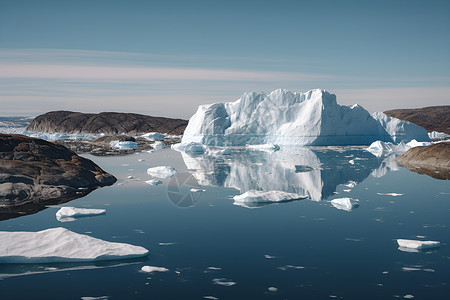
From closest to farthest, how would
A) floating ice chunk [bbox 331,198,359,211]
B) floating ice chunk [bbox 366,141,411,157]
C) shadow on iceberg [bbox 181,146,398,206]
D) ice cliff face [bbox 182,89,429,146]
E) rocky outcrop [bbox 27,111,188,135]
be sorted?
1. floating ice chunk [bbox 331,198,359,211]
2. shadow on iceberg [bbox 181,146,398,206]
3. floating ice chunk [bbox 366,141,411,157]
4. ice cliff face [bbox 182,89,429,146]
5. rocky outcrop [bbox 27,111,188,135]

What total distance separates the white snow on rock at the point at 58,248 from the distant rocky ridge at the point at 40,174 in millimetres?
3111

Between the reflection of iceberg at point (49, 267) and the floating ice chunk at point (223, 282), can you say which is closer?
the floating ice chunk at point (223, 282)

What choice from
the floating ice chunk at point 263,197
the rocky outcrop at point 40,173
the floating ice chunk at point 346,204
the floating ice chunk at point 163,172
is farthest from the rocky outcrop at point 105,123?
the floating ice chunk at point 346,204

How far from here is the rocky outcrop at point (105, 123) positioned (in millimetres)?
90875

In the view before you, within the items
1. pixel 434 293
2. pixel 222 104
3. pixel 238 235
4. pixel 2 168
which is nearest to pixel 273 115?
pixel 222 104

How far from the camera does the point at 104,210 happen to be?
9625 millimetres

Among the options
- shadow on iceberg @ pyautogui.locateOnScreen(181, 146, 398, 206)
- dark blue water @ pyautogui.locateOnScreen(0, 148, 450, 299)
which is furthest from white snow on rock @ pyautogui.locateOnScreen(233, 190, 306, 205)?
dark blue water @ pyautogui.locateOnScreen(0, 148, 450, 299)

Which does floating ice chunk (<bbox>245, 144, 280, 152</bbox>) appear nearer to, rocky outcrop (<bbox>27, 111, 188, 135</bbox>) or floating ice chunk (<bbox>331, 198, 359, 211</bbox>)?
floating ice chunk (<bbox>331, 198, 359, 211</bbox>)

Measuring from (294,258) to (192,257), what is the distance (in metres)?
1.53

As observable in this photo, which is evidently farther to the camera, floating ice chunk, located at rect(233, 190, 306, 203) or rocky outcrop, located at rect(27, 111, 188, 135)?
rocky outcrop, located at rect(27, 111, 188, 135)

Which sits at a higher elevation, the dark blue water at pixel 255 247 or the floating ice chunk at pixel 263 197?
the floating ice chunk at pixel 263 197

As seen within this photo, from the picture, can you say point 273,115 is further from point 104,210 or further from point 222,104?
point 104,210

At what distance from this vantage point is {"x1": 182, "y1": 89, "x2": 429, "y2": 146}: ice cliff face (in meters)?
33.5

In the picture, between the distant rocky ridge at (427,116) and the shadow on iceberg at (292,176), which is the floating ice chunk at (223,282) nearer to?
the shadow on iceberg at (292,176)
